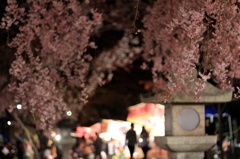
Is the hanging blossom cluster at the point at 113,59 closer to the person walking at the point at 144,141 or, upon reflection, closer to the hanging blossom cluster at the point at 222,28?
the person walking at the point at 144,141

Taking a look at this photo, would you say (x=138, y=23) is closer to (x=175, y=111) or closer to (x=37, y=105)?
(x=37, y=105)

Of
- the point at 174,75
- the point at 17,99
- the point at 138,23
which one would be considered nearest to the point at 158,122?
the point at 138,23

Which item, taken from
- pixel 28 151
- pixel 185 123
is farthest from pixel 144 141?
pixel 28 151

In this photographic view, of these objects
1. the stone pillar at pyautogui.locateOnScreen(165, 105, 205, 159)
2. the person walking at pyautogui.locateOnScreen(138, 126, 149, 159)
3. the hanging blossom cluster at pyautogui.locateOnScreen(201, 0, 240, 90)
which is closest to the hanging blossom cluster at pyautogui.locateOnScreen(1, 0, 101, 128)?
→ the person walking at pyautogui.locateOnScreen(138, 126, 149, 159)

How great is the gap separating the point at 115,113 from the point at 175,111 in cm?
1422

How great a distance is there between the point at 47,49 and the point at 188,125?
217 inches

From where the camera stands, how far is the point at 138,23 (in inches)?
726

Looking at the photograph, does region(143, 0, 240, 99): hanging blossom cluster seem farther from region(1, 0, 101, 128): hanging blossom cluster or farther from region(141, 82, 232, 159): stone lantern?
region(1, 0, 101, 128): hanging blossom cluster

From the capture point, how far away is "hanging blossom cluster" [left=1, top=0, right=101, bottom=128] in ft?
47.6

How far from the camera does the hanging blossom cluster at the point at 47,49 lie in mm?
14508

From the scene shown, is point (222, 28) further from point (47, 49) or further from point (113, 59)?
Result: point (113, 59)

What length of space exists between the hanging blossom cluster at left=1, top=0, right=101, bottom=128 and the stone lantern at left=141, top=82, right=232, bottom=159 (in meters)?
3.98

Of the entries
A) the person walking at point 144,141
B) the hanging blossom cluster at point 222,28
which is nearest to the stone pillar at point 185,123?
the hanging blossom cluster at point 222,28

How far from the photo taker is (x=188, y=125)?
12.6 meters
